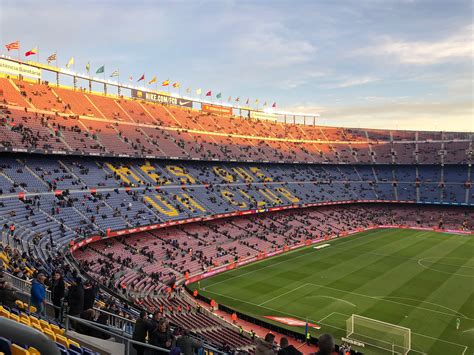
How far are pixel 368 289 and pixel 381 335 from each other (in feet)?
40.8

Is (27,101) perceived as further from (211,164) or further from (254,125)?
(254,125)

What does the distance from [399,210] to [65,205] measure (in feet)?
234

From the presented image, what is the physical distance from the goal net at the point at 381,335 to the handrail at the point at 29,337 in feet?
87.6

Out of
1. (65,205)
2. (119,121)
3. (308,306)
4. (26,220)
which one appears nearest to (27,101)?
(119,121)

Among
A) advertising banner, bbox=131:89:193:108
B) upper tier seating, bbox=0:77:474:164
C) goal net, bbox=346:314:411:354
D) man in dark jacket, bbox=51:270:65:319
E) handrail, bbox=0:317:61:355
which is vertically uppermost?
advertising banner, bbox=131:89:193:108

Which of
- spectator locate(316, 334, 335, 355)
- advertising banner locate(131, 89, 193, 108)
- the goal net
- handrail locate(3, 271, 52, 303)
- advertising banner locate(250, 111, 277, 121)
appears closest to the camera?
spectator locate(316, 334, 335, 355)

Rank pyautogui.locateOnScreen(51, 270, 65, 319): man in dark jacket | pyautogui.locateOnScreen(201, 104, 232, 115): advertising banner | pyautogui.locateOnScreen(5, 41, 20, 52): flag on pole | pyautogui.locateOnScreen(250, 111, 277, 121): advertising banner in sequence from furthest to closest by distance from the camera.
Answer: pyautogui.locateOnScreen(250, 111, 277, 121): advertising banner, pyautogui.locateOnScreen(201, 104, 232, 115): advertising banner, pyautogui.locateOnScreen(5, 41, 20, 52): flag on pole, pyautogui.locateOnScreen(51, 270, 65, 319): man in dark jacket

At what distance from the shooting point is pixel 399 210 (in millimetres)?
88625

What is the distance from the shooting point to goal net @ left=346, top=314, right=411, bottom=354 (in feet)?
90.9

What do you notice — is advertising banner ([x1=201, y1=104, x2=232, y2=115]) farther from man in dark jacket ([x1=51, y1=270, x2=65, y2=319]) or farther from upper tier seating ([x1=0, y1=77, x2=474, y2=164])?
man in dark jacket ([x1=51, y1=270, x2=65, y2=319])

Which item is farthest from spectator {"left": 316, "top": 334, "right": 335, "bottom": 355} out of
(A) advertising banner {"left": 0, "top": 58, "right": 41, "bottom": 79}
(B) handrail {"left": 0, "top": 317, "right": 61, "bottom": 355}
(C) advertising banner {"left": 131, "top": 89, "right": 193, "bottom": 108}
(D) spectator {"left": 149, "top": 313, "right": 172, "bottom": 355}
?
(C) advertising banner {"left": 131, "top": 89, "right": 193, "bottom": 108}

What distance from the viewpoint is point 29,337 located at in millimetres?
6094

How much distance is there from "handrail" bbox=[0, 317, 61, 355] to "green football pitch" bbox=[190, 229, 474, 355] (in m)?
26.1

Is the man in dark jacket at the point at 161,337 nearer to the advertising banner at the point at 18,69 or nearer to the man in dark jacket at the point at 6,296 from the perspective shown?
the man in dark jacket at the point at 6,296
